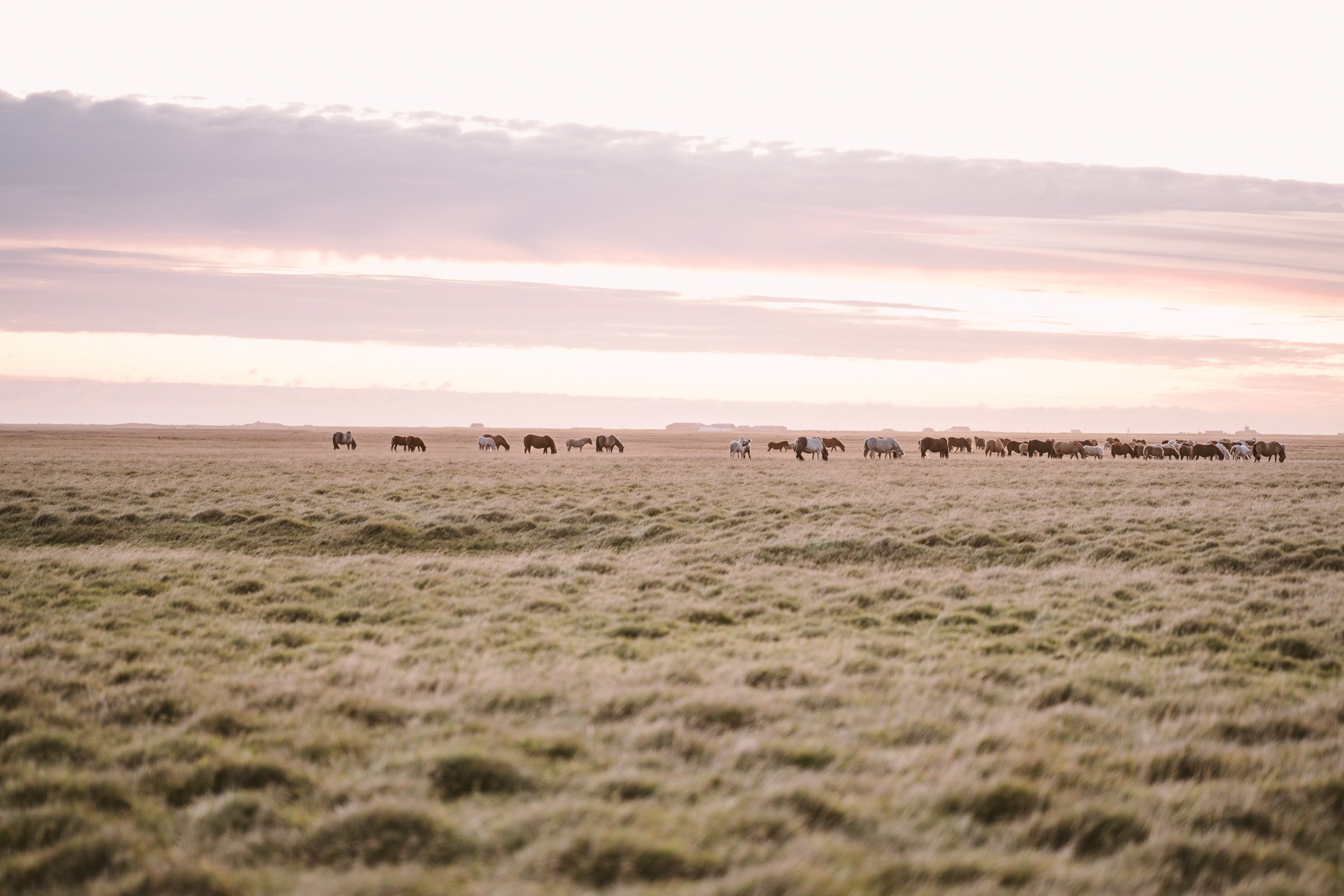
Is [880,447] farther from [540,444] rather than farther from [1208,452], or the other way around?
[540,444]

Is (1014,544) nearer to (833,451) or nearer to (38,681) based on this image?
(38,681)

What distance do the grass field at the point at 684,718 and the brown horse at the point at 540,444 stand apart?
52.0 metres

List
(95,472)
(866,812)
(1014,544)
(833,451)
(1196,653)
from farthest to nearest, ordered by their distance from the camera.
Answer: (833,451)
(95,472)
(1014,544)
(1196,653)
(866,812)

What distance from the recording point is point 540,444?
7325 centimetres

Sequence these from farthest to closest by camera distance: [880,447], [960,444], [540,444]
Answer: [960,444] < [540,444] < [880,447]

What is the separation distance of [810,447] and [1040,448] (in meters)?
19.3

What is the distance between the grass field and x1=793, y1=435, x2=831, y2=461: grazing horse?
136ft

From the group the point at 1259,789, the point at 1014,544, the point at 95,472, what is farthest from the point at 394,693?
the point at 95,472

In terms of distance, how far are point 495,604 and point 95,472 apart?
33.6 m

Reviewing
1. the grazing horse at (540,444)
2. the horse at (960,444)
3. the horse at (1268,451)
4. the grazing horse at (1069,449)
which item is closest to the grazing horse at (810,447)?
the horse at (960,444)

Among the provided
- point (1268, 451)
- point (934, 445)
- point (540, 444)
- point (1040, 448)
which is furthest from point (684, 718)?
point (1040, 448)

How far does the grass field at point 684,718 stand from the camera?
477 cm

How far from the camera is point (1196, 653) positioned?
948 cm

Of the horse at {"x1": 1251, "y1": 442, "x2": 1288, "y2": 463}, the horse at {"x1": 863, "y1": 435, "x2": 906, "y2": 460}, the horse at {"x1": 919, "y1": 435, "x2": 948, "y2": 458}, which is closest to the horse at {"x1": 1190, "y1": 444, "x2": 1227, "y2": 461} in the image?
the horse at {"x1": 1251, "y1": 442, "x2": 1288, "y2": 463}
